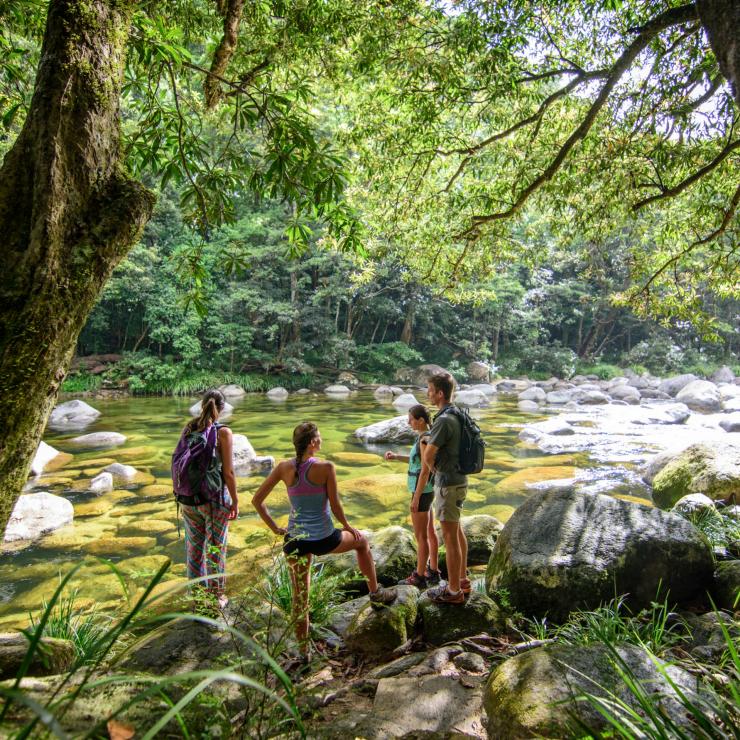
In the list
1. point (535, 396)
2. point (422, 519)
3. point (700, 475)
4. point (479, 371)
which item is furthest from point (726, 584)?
point (479, 371)

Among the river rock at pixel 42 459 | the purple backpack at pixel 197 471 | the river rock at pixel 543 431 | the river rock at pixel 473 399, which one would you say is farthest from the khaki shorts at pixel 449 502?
the river rock at pixel 473 399

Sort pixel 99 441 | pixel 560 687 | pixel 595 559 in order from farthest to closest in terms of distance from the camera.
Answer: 1. pixel 99 441
2. pixel 595 559
3. pixel 560 687

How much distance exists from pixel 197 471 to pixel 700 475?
255 inches

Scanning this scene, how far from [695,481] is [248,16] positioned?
7459mm

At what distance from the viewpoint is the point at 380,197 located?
6.60m

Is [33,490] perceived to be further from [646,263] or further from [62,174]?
[646,263]

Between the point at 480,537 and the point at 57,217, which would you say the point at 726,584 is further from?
the point at 57,217

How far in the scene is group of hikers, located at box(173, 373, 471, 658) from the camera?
3061mm

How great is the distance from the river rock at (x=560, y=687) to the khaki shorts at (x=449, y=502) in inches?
52.5

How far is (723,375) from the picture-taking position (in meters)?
27.1

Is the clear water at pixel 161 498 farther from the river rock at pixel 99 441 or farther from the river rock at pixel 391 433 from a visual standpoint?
the river rock at pixel 391 433

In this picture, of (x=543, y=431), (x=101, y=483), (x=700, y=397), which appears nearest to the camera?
(x=101, y=483)

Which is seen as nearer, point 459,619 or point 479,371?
point 459,619

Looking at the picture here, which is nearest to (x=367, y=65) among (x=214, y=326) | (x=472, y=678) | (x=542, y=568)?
(x=542, y=568)
